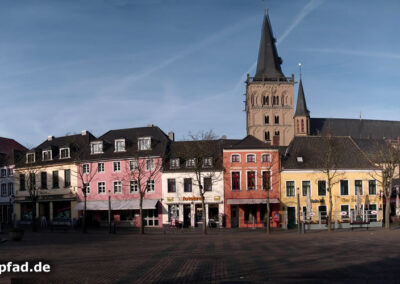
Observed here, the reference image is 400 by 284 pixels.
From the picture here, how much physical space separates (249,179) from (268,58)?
178ft

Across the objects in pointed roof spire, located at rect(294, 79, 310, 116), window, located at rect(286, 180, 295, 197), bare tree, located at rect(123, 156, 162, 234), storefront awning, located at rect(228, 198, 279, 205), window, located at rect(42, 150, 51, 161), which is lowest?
storefront awning, located at rect(228, 198, 279, 205)

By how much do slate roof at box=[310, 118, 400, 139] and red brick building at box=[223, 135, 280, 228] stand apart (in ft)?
157

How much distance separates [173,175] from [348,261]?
32.3 m

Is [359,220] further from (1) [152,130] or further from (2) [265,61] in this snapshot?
(2) [265,61]

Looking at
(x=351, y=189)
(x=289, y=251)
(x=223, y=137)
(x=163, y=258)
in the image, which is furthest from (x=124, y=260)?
(x=223, y=137)

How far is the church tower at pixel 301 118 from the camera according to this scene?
313ft

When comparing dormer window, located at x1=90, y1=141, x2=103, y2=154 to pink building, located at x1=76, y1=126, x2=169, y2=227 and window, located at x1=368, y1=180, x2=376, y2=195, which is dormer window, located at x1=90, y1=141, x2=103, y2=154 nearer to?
pink building, located at x1=76, y1=126, x2=169, y2=227

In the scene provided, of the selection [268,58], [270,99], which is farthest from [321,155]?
[268,58]

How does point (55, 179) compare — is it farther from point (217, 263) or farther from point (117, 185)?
point (217, 263)

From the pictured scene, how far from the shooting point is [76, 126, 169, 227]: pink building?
50781 mm

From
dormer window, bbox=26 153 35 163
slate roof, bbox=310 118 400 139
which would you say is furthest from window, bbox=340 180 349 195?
slate roof, bbox=310 118 400 139

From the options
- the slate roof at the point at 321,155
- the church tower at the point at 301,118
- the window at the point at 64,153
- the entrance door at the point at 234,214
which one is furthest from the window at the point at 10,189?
the church tower at the point at 301,118

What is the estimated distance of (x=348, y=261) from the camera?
19.2 m

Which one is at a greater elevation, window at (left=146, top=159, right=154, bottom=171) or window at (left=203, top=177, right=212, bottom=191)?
window at (left=146, top=159, right=154, bottom=171)
